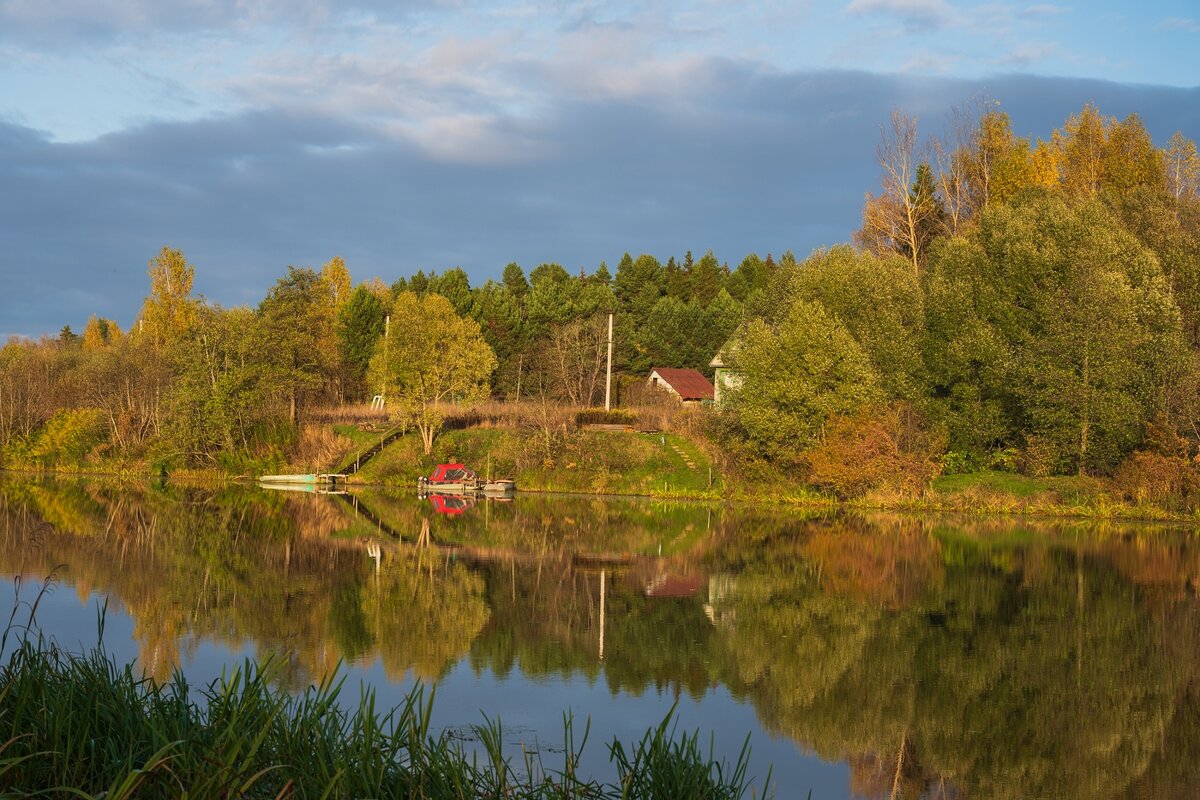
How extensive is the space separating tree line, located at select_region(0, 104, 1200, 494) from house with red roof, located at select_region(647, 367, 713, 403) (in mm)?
2843

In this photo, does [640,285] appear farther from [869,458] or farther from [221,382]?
[869,458]

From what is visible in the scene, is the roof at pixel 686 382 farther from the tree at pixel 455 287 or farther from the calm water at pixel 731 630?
the calm water at pixel 731 630

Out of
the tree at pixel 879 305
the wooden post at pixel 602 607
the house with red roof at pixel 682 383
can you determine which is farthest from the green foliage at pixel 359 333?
the wooden post at pixel 602 607

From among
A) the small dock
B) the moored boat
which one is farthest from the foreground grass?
the small dock

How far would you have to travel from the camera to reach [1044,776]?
33.8 ft

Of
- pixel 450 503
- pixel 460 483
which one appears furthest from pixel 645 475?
pixel 450 503

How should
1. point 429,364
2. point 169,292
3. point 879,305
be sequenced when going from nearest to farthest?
A: 1. point 879,305
2. point 429,364
3. point 169,292

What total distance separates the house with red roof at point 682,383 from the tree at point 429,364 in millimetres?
19161

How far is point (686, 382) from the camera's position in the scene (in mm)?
73688

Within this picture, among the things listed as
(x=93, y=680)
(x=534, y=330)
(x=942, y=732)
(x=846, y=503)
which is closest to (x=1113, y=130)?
(x=846, y=503)

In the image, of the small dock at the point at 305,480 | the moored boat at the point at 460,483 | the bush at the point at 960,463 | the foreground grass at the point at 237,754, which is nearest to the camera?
the foreground grass at the point at 237,754

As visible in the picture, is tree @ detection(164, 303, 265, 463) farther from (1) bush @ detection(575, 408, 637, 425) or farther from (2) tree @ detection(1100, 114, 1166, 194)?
(2) tree @ detection(1100, 114, 1166, 194)

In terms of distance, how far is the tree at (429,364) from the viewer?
168 feet

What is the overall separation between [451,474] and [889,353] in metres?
18.4
